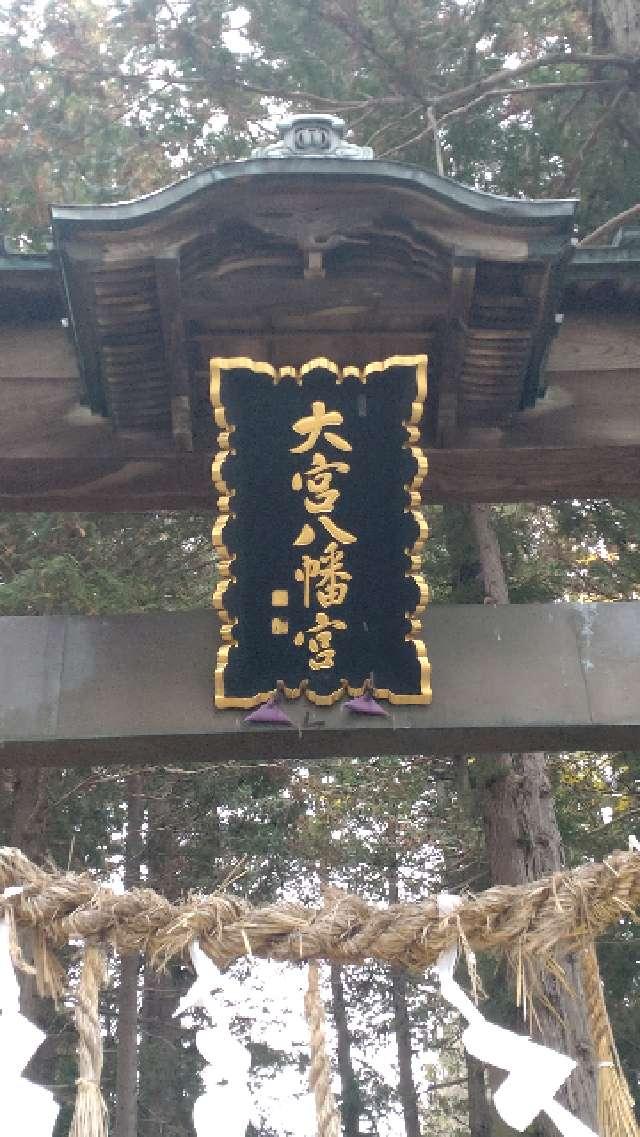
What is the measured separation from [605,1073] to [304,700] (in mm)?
1400

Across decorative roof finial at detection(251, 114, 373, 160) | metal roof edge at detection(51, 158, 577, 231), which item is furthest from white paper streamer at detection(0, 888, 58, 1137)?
decorative roof finial at detection(251, 114, 373, 160)

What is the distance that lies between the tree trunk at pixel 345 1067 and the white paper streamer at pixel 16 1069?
1771 cm

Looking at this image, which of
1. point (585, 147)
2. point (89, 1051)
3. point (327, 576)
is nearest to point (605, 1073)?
point (89, 1051)

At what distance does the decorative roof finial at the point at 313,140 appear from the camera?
3.38 metres

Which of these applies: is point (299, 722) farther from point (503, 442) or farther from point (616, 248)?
point (616, 248)

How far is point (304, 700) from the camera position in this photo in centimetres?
329

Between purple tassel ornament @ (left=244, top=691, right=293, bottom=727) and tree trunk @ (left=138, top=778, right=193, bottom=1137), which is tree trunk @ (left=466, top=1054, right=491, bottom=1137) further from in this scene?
purple tassel ornament @ (left=244, top=691, right=293, bottom=727)

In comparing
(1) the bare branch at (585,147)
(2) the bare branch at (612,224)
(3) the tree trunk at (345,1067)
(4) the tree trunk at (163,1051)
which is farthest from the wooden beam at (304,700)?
(3) the tree trunk at (345,1067)

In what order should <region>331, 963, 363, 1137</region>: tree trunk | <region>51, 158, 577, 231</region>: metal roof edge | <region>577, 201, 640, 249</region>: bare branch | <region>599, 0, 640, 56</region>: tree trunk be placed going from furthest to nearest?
<region>331, 963, 363, 1137</region>: tree trunk
<region>599, 0, 640, 56</region>: tree trunk
<region>577, 201, 640, 249</region>: bare branch
<region>51, 158, 577, 231</region>: metal roof edge

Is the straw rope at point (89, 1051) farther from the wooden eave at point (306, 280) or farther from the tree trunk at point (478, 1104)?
the tree trunk at point (478, 1104)

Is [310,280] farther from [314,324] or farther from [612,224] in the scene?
[612,224]

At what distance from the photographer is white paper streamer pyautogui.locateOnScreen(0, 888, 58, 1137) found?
215cm

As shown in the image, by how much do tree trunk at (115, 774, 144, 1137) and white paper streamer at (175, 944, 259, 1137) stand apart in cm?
927

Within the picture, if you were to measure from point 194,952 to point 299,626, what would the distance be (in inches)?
46.3
